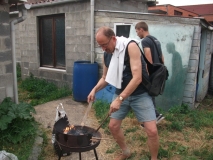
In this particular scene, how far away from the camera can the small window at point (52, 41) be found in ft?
24.6

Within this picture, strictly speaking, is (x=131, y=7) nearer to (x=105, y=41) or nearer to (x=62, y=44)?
(x=62, y=44)

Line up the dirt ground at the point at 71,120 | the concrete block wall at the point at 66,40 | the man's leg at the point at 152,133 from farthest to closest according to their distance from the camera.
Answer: the concrete block wall at the point at 66,40 < the dirt ground at the point at 71,120 < the man's leg at the point at 152,133

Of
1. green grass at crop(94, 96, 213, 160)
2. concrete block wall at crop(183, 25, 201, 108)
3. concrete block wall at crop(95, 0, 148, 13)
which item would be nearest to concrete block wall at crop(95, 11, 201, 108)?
concrete block wall at crop(183, 25, 201, 108)

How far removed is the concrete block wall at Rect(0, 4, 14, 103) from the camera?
13.3 feet

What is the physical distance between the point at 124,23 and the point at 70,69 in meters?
2.30

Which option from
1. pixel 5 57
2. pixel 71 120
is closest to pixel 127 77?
pixel 5 57

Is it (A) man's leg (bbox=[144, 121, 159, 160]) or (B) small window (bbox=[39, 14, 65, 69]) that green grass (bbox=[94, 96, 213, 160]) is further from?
(B) small window (bbox=[39, 14, 65, 69])

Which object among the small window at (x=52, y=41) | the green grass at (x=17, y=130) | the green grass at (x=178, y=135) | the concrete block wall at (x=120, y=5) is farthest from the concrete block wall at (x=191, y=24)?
the green grass at (x=17, y=130)

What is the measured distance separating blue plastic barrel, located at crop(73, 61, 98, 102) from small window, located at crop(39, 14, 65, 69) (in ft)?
5.45

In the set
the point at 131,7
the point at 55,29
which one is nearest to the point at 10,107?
the point at 55,29

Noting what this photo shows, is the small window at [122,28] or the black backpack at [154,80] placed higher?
the small window at [122,28]

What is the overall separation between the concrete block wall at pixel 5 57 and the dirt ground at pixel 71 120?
3.43 ft

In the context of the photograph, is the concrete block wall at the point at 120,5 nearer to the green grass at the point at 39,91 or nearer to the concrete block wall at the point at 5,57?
the green grass at the point at 39,91

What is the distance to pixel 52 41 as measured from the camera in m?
7.79
